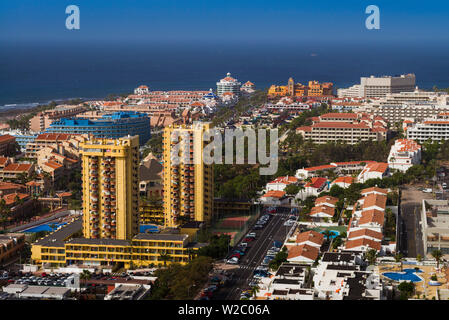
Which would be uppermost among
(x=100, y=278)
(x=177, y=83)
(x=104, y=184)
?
(x=177, y=83)

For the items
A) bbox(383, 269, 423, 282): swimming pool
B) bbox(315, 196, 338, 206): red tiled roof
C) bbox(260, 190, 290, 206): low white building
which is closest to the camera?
bbox(383, 269, 423, 282): swimming pool

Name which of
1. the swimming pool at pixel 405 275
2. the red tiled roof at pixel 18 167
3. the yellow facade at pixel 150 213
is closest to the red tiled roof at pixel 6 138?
the red tiled roof at pixel 18 167

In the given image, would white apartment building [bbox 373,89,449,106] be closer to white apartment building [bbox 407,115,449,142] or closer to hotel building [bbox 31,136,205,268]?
white apartment building [bbox 407,115,449,142]

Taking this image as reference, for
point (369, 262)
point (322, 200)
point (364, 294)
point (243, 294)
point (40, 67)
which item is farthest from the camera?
point (40, 67)

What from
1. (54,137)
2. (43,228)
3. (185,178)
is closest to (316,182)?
(185,178)

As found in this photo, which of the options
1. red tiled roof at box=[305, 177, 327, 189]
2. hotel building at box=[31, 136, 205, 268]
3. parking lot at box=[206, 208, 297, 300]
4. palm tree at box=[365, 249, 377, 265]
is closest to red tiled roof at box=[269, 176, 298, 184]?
red tiled roof at box=[305, 177, 327, 189]

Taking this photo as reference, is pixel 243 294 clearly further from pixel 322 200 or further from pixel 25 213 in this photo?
pixel 25 213

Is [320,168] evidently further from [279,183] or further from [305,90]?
[305,90]
